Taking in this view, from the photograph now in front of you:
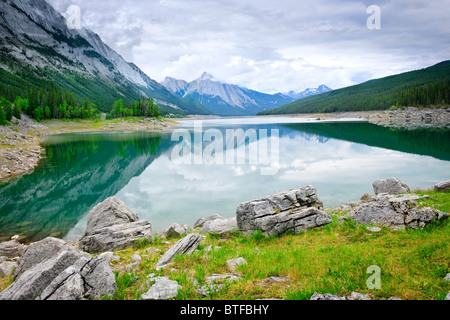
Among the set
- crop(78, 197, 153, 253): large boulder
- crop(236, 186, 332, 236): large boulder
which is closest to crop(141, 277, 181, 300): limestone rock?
crop(236, 186, 332, 236): large boulder

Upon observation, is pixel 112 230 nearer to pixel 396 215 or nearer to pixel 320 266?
pixel 320 266

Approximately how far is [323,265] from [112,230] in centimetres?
1091

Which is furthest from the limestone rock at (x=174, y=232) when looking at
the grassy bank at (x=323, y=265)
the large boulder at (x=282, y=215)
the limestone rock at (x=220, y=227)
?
the large boulder at (x=282, y=215)

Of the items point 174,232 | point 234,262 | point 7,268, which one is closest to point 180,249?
point 234,262

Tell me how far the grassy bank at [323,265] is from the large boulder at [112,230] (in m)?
1.79

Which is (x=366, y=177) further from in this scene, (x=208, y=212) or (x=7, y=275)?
(x=7, y=275)

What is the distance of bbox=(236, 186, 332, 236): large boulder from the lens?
1277 centimetres

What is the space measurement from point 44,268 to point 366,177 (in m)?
32.0

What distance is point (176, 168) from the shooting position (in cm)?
4078

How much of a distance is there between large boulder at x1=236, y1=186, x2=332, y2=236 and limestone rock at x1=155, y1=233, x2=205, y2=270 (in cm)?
283

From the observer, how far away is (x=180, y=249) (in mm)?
10859

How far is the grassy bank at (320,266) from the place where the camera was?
670 centimetres
